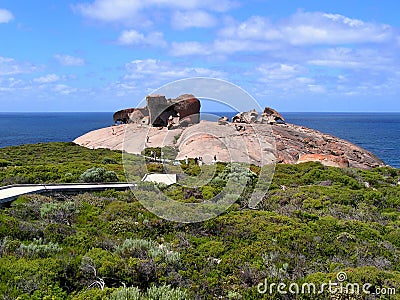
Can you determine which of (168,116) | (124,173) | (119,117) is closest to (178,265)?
(124,173)

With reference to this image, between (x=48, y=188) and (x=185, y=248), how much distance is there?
7390 millimetres

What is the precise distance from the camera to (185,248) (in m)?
9.67

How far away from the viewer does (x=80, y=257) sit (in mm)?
8070

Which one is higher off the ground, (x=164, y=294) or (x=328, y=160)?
(x=328, y=160)

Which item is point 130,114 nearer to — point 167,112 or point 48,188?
point 167,112

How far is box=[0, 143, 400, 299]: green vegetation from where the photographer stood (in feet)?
23.9

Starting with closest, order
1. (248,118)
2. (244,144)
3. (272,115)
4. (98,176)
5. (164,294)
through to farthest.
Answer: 1. (164,294)
2. (98,176)
3. (244,144)
4. (248,118)
5. (272,115)

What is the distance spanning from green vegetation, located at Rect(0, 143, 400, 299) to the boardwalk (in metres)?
0.65

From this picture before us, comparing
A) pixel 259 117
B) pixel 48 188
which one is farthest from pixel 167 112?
pixel 48 188

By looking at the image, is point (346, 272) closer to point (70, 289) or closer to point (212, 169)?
point (70, 289)

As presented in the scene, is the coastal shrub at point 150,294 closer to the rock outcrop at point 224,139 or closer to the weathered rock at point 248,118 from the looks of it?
the rock outcrop at point 224,139

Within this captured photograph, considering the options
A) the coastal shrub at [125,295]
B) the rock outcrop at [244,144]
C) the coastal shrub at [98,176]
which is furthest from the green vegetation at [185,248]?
the rock outcrop at [244,144]

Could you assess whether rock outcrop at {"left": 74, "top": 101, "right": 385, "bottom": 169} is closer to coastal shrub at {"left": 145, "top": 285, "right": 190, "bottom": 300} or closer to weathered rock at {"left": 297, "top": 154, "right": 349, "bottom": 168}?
weathered rock at {"left": 297, "top": 154, "right": 349, "bottom": 168}

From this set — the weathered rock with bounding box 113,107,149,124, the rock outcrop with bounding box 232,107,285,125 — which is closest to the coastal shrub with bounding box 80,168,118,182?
the rock outcrop with bounding box 232,107,285,125
